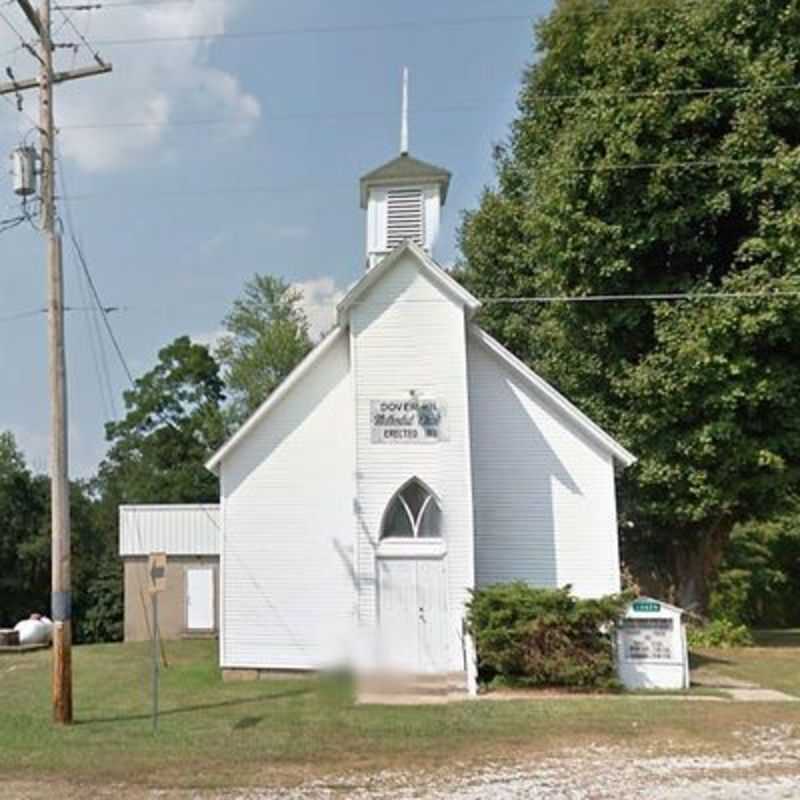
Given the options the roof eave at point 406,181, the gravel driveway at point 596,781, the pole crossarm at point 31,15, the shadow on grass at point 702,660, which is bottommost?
the shadow on grass at point 702,660

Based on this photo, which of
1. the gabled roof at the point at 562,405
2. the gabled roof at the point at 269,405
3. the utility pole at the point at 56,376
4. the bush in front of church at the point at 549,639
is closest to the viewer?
the utility pole at the point at 56,376

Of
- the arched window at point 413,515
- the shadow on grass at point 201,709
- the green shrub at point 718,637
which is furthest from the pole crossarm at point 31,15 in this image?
the green shrub at point 718,637

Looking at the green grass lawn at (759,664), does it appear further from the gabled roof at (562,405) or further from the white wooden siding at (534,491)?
the gabled roof at (562,405)

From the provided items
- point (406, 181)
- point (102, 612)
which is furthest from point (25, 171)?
point (102, 612)

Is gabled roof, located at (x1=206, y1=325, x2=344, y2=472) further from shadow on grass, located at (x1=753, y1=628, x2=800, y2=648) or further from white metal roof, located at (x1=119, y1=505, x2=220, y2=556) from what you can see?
shadow on grass, located at (x1=753, y1=628, x2=800, y2=648)

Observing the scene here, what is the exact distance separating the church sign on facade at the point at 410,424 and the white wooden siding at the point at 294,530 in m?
0.86

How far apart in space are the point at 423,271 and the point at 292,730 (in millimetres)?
9111

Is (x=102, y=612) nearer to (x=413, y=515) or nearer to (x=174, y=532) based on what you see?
(x=174, y=532)

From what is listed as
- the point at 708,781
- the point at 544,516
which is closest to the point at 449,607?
the point at 544,516

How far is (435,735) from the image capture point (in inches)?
455

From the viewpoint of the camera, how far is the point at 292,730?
39.9ft

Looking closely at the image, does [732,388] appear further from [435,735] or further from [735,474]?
[435,735]

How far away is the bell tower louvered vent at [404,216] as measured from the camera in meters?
20.3

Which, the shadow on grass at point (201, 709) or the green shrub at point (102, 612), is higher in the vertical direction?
the shadow on grass at point (201, 709)
